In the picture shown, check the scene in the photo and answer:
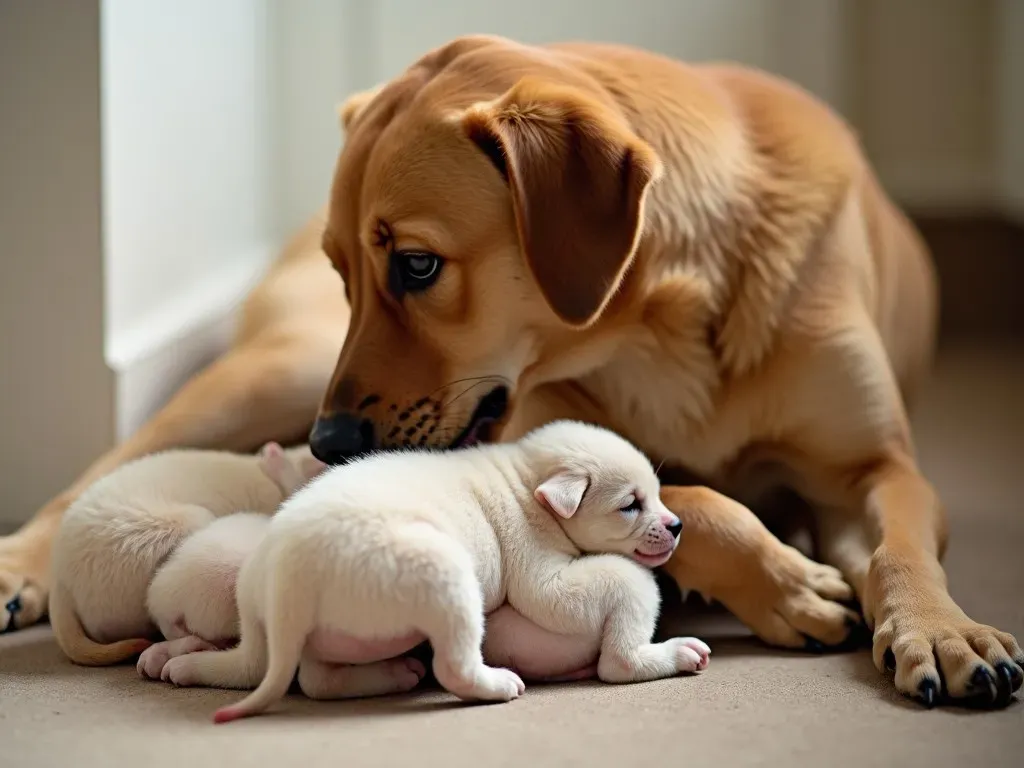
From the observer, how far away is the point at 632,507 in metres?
1.72

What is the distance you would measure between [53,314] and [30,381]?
137mm

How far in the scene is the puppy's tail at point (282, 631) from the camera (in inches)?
57.3

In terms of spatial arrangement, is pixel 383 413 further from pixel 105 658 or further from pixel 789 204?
pixel 789 204

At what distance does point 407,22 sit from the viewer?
12.7ft

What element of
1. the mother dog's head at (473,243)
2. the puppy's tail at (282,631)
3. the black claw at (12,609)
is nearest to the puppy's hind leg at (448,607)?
the puppy's tail at (282,631)

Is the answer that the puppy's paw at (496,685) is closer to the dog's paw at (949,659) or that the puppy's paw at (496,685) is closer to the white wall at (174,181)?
the dog's paw at (949,659)

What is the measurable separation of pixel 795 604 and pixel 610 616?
31cm

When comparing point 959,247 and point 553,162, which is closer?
point 553,162

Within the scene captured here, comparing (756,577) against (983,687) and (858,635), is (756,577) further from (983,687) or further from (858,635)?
(983,687)

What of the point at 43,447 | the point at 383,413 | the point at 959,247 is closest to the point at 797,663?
the point at 383,413

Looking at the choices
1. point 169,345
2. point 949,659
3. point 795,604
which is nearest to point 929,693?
point 949,659

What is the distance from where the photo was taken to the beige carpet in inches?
53.7

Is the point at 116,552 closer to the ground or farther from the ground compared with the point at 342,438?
closer to the ground

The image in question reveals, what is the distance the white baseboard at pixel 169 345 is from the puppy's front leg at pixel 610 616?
42.6 inches
